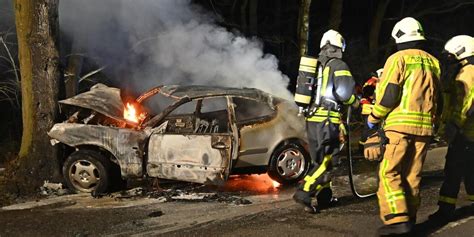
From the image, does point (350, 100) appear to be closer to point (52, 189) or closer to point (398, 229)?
point (398, 229)

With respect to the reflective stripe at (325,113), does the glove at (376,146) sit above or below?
below

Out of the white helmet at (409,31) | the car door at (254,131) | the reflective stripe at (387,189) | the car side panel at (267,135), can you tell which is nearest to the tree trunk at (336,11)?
the car side panel at (267,135)

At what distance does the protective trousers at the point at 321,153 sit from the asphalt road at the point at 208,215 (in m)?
0.35

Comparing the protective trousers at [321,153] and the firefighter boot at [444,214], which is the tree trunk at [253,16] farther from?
the firefighter boot at [444,214]

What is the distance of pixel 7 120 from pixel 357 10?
1416 centimetres

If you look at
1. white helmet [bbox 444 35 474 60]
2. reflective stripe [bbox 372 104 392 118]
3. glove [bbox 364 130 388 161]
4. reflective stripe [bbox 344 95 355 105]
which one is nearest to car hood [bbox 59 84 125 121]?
reflective stripe [bbox 344 95 355 105]

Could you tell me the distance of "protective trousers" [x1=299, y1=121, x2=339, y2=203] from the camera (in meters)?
5.34

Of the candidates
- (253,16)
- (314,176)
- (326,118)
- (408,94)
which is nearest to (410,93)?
(408,94)

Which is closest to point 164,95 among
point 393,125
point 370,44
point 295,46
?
point 393,125

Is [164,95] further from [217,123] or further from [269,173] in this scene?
[269,173]

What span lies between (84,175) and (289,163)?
111 inches

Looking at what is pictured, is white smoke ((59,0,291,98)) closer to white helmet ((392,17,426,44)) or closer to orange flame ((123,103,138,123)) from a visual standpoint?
orange flame ((123,103,138,123))

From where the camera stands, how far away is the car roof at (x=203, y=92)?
686 cm

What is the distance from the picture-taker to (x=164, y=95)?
702 cm
